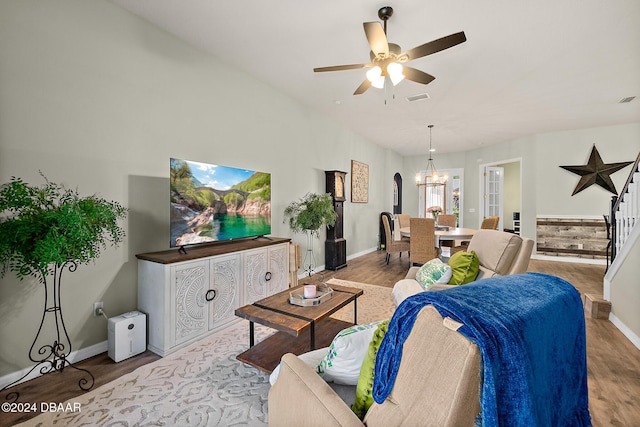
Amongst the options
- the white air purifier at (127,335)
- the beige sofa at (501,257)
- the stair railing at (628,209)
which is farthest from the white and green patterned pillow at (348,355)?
the stair railing at (628,209)

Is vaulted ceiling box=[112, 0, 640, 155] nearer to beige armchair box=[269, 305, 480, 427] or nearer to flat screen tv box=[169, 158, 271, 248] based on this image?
flat screen tv box=[169, 158, 271, 248]

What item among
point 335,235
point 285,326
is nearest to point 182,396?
point 285,326

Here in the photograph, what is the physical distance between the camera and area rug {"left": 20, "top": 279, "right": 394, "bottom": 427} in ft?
5.26

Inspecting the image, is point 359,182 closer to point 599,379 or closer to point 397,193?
point 397,193

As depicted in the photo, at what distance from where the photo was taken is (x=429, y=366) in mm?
Result: 718

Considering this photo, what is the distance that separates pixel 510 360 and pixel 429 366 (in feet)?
0.65

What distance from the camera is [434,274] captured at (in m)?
2.51

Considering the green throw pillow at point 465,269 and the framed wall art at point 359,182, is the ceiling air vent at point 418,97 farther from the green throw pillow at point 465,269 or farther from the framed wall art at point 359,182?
the green throw pillow at point 465,269

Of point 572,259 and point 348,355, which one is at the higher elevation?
point 348,355

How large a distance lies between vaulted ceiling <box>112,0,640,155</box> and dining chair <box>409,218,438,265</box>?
6.20 ft

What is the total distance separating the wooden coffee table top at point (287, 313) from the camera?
1.82 metres

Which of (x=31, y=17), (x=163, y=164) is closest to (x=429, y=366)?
(x=163, y=164)

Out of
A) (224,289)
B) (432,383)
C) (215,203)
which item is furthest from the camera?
(215,203)

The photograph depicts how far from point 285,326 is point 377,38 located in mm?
2158
